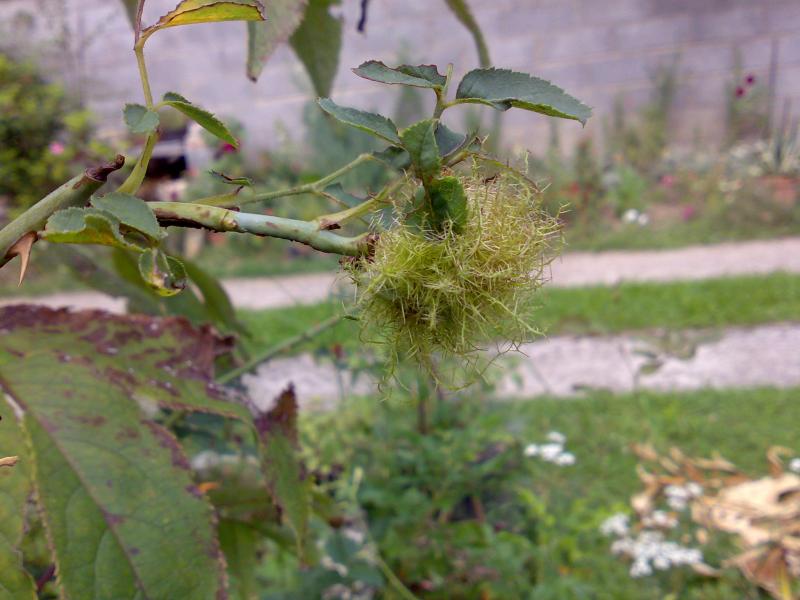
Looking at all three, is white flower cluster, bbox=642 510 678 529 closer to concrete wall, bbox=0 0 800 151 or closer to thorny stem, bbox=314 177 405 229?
thorny stem, bbox=314 177 405 229

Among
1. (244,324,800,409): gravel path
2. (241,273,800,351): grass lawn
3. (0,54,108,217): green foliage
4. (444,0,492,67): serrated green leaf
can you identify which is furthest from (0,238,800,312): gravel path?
(444,0,492,67): serrated green leaf

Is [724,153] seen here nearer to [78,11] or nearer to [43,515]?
[78,11]

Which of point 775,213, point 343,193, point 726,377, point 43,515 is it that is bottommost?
point 726,377

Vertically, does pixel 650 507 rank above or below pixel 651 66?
below

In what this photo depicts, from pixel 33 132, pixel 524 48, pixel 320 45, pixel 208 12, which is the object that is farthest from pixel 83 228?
pixel 33 132

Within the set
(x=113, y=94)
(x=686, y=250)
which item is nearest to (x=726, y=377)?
(x=686, y=250)

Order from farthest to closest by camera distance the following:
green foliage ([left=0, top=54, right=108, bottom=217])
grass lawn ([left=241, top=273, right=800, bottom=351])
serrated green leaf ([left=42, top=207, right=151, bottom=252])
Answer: green foliage ([left=0, top=54, right=108, bottom=217]) < grass lawn ([left=241, top=273, right=800, bottom=351]) < serrated green leaf ([left=42, top=207, right=151, bottom=252])
